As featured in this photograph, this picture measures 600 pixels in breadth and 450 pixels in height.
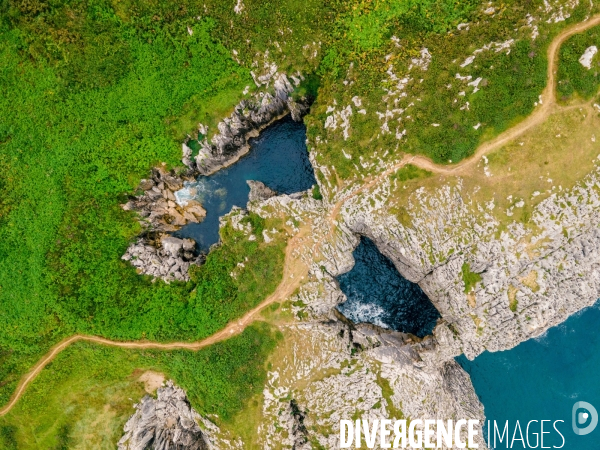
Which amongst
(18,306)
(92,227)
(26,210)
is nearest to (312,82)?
(92,227)

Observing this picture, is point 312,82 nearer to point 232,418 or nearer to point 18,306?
point 232,418

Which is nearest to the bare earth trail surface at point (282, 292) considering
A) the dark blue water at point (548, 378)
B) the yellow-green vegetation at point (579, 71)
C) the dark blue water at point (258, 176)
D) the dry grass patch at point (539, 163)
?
the dry grass patch at point (539, 163)

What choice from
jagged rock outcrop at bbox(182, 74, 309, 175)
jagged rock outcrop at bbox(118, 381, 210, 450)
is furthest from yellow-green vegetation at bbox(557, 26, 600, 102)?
jagged rock outcrop at bbox(118, 381, 210, 450)

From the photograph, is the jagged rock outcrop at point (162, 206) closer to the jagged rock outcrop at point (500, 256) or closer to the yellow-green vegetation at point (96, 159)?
the yellow-green vegetation at point (96, 159)

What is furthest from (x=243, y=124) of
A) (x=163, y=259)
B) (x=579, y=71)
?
(x=579, y=71)

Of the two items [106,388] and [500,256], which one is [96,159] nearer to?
[106,388]
